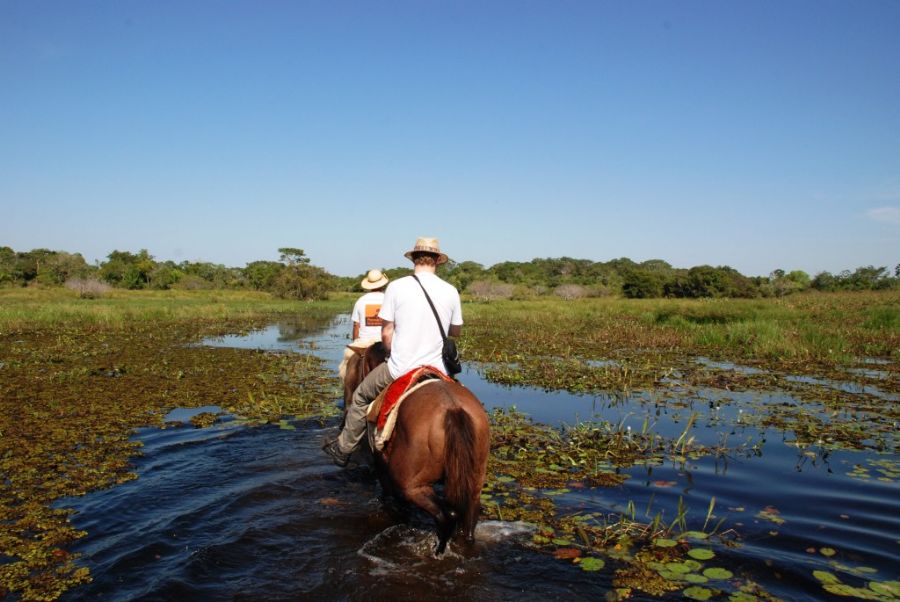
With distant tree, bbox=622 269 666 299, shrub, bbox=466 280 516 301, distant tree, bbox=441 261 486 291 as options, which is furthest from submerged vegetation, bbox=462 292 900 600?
distant tree, bbox=441 261 486 291

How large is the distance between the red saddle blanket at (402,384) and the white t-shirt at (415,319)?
0.13m

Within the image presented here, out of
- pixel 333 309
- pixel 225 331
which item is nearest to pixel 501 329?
pixel 225 331

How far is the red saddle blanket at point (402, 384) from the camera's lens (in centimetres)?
431

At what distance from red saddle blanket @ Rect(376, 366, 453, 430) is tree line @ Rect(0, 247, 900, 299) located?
139ft

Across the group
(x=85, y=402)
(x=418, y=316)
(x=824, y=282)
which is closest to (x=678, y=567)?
(x=418, y=316)

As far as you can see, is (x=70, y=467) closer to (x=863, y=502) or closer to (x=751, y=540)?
(x=751, y=540)

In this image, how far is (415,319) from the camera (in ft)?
14.8

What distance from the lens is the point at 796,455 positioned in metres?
6.65

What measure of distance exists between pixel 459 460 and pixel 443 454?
0.15 m

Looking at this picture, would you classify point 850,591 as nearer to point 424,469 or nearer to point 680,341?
point 424,469

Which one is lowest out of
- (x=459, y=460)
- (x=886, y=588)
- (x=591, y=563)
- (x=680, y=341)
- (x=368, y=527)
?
(x=368, y=527)

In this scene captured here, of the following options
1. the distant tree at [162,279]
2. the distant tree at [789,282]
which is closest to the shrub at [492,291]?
the distant tree at [789,282]

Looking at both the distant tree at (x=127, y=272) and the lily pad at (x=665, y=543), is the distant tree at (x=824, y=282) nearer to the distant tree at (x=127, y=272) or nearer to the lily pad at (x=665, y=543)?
the lily pad at (x=665, y=543)

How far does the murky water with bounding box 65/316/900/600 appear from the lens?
372 cm
